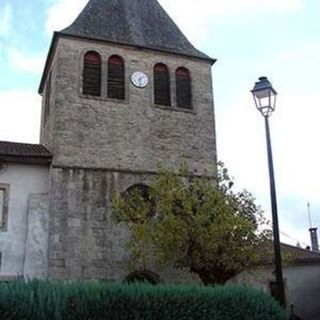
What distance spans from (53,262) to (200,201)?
523cm

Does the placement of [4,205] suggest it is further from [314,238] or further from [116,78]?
[314,238]

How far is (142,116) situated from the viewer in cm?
2230

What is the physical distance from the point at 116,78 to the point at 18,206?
646 centimetres

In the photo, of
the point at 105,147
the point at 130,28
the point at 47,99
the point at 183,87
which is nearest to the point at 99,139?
the point at 105,147

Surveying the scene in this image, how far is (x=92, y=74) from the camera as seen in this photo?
880 inches

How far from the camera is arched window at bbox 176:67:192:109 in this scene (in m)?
23.5

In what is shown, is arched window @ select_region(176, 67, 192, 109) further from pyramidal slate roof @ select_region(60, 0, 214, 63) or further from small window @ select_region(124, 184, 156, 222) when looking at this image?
small window @ select_region(124, 184, 156, 222)

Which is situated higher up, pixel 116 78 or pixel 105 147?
pixel 116 78

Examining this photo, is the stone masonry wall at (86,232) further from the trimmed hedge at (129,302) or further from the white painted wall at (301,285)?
the trimmed hedge at (129,302)

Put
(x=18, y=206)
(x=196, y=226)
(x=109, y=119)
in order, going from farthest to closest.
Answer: (x=109, y=119), (x=18, y=206), (x=196, y=226)

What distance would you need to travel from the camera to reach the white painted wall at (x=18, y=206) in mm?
19031

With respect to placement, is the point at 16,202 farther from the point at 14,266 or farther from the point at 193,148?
the point at 193,148

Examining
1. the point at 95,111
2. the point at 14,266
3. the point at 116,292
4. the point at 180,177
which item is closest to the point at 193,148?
the point at 180,177

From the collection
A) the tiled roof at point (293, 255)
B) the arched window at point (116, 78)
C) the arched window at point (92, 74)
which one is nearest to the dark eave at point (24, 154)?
the arched window at point (92, 74)
